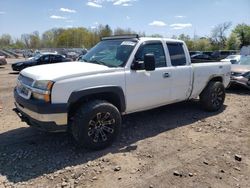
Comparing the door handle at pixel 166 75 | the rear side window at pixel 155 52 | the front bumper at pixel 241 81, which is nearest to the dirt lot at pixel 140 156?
the door handle at pixel 166 75

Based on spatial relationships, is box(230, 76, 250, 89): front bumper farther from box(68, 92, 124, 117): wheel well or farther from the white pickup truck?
box(68, 92, 124, 117): wheel well

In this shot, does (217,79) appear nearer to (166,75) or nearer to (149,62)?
(166,75)

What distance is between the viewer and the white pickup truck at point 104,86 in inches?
169

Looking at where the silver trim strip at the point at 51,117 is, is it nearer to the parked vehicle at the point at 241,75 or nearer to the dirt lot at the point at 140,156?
the dirt lot at the point at 140,156

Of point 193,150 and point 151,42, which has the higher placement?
point 151,42

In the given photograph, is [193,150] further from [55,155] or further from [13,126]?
[13,126]

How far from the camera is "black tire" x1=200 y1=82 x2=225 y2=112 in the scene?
23.2 feet

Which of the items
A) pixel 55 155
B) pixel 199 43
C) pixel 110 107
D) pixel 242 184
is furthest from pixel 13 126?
pixel 199 43

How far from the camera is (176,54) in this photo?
244 inches

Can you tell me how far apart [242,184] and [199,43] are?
78.4 meters

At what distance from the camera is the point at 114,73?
16.0 ft

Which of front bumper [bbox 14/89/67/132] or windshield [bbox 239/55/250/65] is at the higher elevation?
windshield [bbox 239/55/250/65]

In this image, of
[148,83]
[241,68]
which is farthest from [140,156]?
[241,68]

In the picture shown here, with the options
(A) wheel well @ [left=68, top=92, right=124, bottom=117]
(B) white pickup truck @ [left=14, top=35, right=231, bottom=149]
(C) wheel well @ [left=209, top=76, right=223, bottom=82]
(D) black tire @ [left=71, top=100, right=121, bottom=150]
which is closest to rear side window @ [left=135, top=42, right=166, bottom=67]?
(B) white pickup truck @ [left=14, top=35, right=231, bottom=149]
